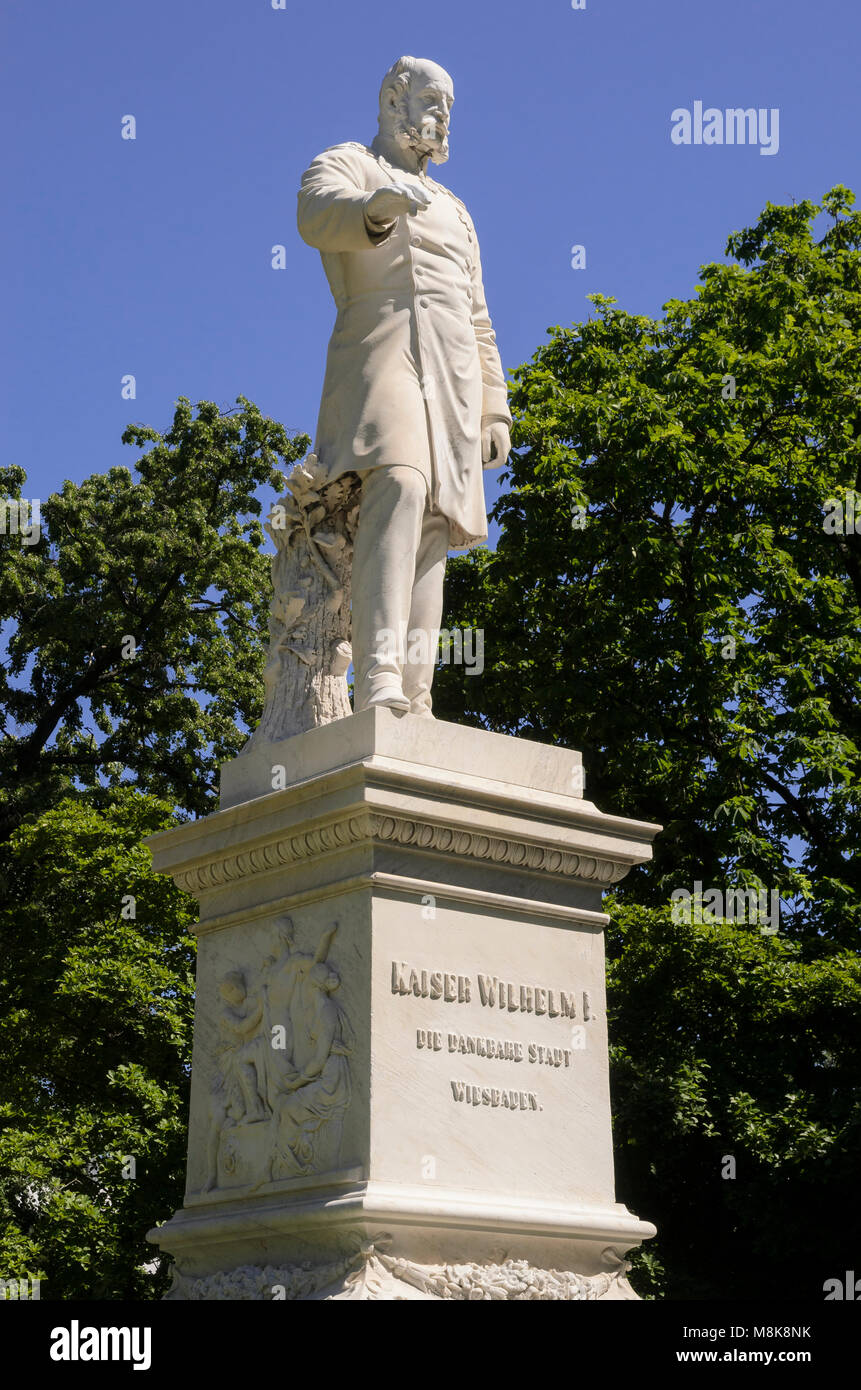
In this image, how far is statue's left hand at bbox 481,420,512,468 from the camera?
27.6ft

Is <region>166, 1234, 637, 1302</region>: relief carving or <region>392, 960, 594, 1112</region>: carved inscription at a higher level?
<region>392, 960, 594, 1112</region>: carved inscription

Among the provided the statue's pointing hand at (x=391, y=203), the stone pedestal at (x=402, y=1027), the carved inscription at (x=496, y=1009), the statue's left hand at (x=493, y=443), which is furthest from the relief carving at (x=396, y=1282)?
the statue's pointing hand at (x=391, y=203)

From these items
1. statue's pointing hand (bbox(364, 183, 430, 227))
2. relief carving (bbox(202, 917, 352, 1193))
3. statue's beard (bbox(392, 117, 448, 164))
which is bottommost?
relief carving (bbox(202, 917, 352, 1193))

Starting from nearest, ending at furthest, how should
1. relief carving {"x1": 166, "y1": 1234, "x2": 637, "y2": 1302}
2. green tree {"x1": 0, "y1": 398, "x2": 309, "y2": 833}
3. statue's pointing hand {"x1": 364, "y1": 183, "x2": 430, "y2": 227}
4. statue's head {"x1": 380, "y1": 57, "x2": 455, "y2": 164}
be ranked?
relief carving {"x1": 166, "y1": 1234, "x2": 637, "y2": 1302}, statue's pointing hand {"x1": 364, "y1": 183, "x2": 430, "y2": 227}, statue's head {"x1": 380, "y1": 57, "x2": 455, "y2": 164}, green tree {"x1": 0, "y1": 398, "x2": 309, "y2": 833}

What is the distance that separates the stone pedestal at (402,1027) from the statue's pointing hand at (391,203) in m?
2.13

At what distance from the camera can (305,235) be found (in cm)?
778

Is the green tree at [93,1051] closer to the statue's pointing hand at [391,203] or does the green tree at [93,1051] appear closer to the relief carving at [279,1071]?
the relief carving at [279,1071]

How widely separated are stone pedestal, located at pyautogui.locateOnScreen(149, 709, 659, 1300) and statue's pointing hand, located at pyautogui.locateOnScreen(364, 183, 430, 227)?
213cm

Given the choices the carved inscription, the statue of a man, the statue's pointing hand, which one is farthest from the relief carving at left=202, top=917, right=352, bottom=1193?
the statue's pointing hand

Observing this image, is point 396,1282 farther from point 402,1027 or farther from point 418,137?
point 418,137

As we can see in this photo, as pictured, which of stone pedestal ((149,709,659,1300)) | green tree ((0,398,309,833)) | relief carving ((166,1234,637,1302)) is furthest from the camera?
green tree ((0,398,309,833))

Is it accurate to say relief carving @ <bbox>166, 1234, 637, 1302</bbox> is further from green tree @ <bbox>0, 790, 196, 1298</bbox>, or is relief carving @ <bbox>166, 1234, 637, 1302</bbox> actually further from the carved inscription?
green tree @ <bbox>0, 790, 196, 1298</bbox>

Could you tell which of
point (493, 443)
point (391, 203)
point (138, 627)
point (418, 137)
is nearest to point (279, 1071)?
point (493, 443)

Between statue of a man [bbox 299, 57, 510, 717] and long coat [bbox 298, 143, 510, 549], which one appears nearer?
statue of a man [bbox 299, 57, 510, 717]
